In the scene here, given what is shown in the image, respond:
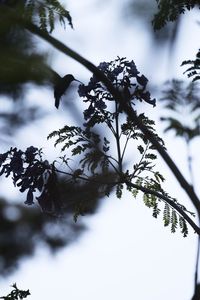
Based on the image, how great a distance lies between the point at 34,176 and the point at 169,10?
725 millimetres

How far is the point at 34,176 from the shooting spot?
1.77 metres

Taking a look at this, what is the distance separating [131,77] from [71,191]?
483 mm

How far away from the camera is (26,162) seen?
1794mm

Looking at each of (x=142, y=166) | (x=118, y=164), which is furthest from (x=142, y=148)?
(x=118, y=164)

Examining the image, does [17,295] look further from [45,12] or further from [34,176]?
[45,12]

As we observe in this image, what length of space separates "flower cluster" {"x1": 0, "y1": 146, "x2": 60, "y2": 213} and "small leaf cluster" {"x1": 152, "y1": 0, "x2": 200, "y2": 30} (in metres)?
0.60

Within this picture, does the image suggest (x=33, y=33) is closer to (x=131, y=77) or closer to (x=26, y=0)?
(x=26, y=0)

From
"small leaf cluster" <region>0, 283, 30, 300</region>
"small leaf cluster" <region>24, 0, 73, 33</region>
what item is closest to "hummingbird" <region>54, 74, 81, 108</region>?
"small leaf cluster" <region>24, 0, 73, 33</region>

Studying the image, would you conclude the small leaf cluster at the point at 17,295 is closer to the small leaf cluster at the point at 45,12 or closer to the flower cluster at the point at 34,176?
the flower cluster at the point at 34,176

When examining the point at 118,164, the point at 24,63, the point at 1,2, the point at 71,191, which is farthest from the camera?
the point at 71,191

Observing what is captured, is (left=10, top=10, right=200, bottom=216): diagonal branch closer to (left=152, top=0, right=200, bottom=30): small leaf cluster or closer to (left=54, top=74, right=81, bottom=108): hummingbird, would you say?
(left=54, top=74, right=81, bottom=108): hummingbird

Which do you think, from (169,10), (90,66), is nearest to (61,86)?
(90,66)

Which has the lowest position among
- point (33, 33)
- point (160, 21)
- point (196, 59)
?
point (33, 33)

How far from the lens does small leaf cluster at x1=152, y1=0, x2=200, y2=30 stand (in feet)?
5.55
